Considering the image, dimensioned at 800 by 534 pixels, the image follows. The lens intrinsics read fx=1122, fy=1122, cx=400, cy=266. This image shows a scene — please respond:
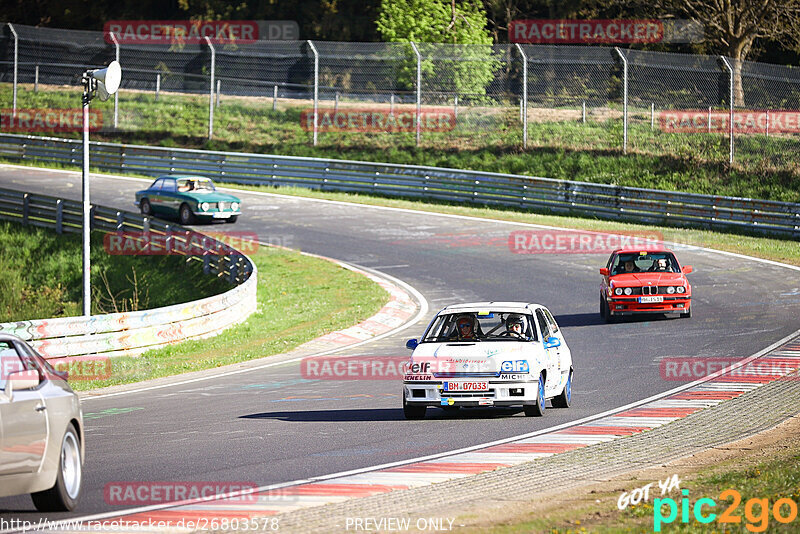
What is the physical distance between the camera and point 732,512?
7.59m

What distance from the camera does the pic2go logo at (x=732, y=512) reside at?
7332 mm

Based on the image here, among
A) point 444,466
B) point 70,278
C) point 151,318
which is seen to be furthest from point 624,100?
point 444,466

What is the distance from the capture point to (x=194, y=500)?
8.59 meters

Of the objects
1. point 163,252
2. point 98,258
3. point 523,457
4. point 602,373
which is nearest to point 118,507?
point 523,457

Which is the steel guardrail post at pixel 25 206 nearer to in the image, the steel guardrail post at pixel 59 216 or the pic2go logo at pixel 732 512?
the steel guardrail post at pixel 59 216

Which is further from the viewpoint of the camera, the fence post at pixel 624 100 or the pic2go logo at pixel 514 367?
the fence post at pixel 624 100

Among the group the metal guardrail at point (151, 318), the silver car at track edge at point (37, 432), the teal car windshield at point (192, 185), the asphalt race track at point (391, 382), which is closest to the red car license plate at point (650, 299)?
the asphalt race track at point (391, 382)

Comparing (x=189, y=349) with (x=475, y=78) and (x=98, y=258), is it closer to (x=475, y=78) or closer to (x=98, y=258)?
(x=98, y=258)

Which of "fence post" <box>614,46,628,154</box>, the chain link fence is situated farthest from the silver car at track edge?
"fence post" <box>614,46,628,154</box>

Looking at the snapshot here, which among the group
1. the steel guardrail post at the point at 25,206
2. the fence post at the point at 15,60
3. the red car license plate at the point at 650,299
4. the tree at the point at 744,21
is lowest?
the red car license plate at the point at 650,299

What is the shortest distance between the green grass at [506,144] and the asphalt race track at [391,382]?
7.30m

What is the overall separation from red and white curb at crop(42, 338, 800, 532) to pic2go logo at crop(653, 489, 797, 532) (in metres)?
2.20

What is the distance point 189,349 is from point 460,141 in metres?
25.7

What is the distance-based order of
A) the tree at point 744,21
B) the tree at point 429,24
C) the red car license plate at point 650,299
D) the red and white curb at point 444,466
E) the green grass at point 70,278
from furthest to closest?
the tree at point 429,24 < the tree at point 744,21 < the green grass at point 70,278 < the red car license plate at point 650,299 < the red and white curb at point 444,466
